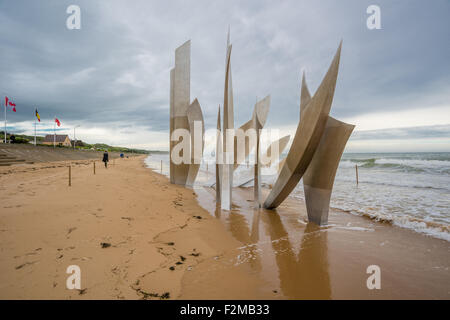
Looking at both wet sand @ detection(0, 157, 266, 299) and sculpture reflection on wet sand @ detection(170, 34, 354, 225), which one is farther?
sculpture reflection on wet sand @ detection(170, 34, 354, 225)

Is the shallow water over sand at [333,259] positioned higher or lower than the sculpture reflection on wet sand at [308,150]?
lower

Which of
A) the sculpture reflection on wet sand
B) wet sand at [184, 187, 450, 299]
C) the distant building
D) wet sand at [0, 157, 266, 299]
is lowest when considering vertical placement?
wet sand at [184, 187, 450, 299]

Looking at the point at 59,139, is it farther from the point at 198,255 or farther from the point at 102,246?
the point at 198,255

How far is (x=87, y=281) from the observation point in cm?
208

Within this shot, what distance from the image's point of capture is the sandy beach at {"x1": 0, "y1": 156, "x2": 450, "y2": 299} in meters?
2.11

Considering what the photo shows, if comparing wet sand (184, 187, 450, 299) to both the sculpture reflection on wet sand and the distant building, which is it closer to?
the sculpture reflection on wet sand

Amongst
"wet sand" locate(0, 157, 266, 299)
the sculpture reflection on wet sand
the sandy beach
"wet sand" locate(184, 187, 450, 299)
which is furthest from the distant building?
"wet sand" locate(184, 187, 450, 299)

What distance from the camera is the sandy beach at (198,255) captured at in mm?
2107

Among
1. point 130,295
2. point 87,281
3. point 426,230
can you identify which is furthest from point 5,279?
point 426,230

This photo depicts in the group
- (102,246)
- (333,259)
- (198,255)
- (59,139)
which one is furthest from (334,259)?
(59,139)

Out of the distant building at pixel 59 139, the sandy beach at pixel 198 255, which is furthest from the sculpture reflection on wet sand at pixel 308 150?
the distant building at pixel 59 139

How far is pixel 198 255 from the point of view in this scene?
2.91 m

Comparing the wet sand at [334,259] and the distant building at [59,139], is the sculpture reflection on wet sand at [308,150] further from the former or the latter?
the distant building at [59,139]
